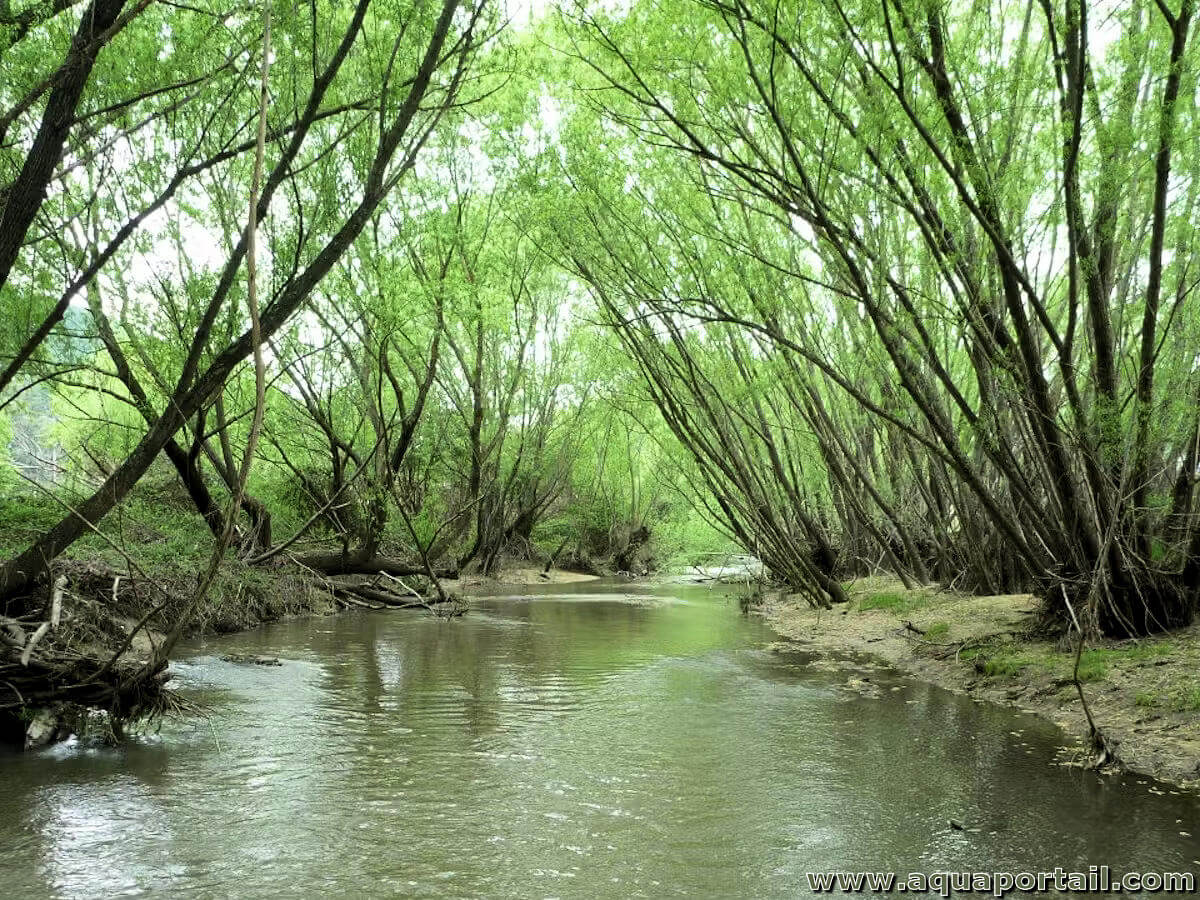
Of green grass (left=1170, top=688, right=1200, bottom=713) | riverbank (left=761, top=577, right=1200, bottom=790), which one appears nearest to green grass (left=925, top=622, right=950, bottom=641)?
riverbank (left=761, top=577, right=1200, bottom=790)

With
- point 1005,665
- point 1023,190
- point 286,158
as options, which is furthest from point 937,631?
point 286,158

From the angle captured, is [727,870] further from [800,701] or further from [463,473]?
[463,473]

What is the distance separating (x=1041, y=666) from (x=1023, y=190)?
3930 mm

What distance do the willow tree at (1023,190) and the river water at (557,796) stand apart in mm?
1956

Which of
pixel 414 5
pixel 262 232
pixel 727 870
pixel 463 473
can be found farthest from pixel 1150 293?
pixel 463 473

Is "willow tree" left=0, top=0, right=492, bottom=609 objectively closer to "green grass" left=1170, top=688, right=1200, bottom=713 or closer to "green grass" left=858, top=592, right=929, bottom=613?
"green grass" left=1170, top=688, right=1200, bottom=713

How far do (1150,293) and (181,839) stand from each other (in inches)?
268

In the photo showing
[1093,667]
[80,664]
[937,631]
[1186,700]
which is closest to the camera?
[80,664]

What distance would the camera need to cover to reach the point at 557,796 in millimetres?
4344

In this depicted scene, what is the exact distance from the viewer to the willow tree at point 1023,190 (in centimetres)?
541

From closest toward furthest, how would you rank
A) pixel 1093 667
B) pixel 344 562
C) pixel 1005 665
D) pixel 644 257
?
pixel 1093 667
pixel 1005 665
pixel 644 257
pixel 344 562

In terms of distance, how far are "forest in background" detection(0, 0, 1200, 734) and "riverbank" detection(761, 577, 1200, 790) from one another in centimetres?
43

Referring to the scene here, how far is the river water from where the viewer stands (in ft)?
11.2

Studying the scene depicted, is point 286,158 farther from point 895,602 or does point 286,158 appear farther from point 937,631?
point 895,602
